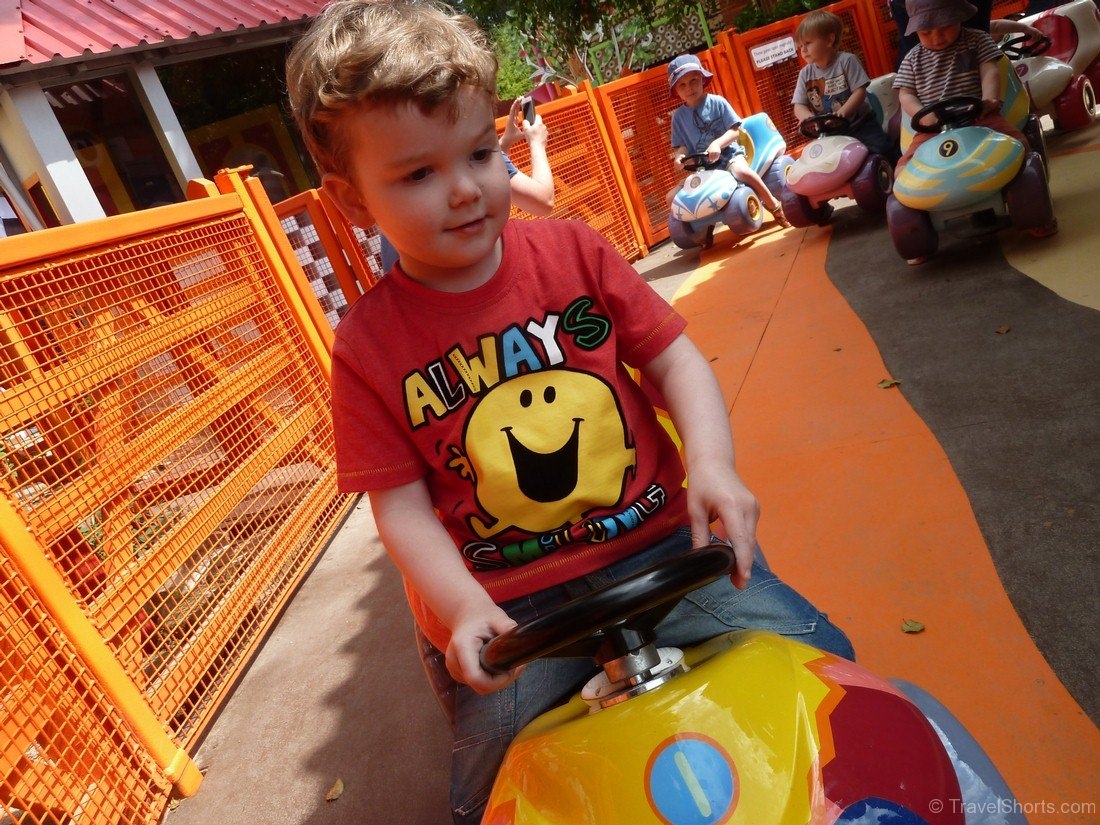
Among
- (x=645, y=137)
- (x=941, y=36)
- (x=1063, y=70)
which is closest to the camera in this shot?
(x=941, y=36)

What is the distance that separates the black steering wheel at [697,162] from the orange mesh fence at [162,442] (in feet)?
12.7

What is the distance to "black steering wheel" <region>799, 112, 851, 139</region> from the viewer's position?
6.46 meters

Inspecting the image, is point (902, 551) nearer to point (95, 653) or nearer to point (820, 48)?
point (95, 653)

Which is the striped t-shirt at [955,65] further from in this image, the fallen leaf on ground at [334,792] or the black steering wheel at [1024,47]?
the fallen leaf on ground at [334,792]

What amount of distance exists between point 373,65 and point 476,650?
0.89 meters

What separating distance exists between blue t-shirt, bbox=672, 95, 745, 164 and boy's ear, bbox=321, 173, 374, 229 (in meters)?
6.37

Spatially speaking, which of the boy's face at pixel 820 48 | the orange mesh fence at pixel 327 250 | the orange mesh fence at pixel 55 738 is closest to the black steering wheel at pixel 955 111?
the boy's face at pixel 820 48

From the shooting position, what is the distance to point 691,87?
7.51 meters

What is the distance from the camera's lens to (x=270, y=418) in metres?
4.43

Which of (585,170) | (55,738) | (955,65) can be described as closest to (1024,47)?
(955,65)

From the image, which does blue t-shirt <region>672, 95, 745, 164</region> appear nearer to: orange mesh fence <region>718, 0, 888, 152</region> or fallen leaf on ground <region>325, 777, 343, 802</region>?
orange mesh fence <region>718, 0, 888, 152</region>

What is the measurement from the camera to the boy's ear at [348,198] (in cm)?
151

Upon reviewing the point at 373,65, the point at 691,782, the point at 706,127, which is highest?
the point at 373,65

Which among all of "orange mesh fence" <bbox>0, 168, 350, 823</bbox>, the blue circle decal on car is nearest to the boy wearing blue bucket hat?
"orange mesh fence" <bbox>0, 168, 350, 823</bbox>
